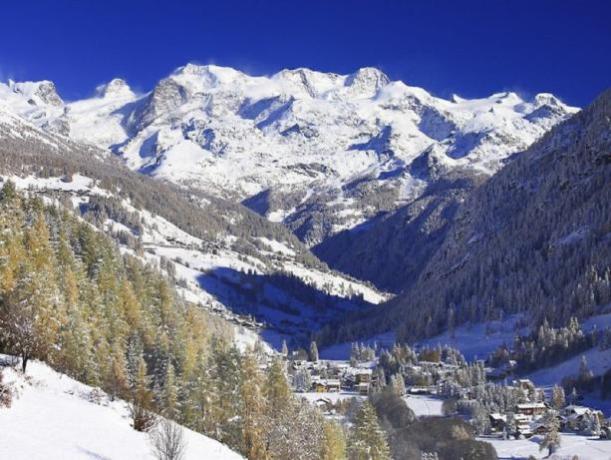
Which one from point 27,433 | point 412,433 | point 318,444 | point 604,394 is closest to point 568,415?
point 604,394

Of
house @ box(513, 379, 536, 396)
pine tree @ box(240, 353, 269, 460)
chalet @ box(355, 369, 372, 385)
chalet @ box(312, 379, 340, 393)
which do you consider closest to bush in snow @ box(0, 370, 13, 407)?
pine tree @ box(240, 353, 269, 460)

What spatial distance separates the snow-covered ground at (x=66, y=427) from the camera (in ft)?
111

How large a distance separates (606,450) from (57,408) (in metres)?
97.9

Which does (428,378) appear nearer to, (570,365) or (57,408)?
(570,365)

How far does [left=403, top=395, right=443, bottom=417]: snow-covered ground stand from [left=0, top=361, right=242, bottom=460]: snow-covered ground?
10513 centimetres

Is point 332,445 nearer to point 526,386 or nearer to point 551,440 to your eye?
point 551,440

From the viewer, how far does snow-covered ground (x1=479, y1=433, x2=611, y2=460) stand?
112 metres

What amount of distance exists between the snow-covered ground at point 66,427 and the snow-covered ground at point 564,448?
78348 mm

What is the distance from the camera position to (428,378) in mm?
185875

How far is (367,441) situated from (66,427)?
5025 cm

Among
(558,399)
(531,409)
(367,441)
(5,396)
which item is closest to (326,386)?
(531,409)

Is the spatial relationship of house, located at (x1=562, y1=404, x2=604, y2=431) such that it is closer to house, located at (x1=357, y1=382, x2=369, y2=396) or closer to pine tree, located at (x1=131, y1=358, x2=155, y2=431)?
house, located at (x1=357, y1=382, x2=369, y2=396)

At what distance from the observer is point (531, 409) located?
143 metres

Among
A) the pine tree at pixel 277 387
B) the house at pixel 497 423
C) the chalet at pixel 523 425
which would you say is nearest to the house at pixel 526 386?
the chalet at pixel 523 425
